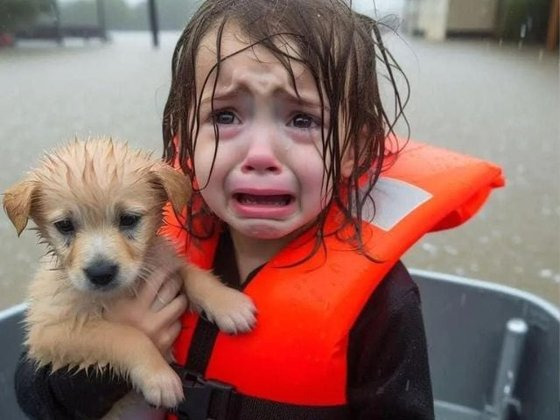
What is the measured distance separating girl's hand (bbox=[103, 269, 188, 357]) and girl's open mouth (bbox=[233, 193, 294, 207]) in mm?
281

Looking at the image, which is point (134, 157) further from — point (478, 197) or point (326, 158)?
point (478, 197)

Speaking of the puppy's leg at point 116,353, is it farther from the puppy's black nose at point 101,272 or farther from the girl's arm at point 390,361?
the girl's arm at point 390,361

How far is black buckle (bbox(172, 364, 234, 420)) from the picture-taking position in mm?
1591

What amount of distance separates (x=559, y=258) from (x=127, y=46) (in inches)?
101

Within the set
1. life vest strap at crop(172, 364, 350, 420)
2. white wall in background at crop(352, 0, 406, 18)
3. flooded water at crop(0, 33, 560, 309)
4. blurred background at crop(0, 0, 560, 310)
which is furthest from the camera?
flooded water at crop(0, 33, 560, 309)

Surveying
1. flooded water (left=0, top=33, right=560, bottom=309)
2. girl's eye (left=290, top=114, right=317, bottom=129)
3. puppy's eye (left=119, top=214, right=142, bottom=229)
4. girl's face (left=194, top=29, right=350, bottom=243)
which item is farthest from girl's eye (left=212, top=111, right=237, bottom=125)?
flooded water (left=0, top=33, right=560, bottom=309)

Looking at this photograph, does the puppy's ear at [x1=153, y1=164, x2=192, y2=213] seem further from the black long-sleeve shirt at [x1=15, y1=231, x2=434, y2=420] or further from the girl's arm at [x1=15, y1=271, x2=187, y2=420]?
the black long-sleeve shirt at [x1=15, y1=231, x2=434, y2=420]

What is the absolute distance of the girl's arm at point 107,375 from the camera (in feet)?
5.24

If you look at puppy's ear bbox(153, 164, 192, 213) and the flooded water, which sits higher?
puppy's ear bbox(153, 164, 192, 213)

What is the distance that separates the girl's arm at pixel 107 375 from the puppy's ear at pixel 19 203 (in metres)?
0.29

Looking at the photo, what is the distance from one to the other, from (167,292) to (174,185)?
29cm

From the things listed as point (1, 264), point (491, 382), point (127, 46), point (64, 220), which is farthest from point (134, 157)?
point (1, 264)

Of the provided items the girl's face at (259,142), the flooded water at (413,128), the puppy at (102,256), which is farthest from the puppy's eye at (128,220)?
the flooded water at (413,128)

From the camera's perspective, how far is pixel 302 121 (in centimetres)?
151
